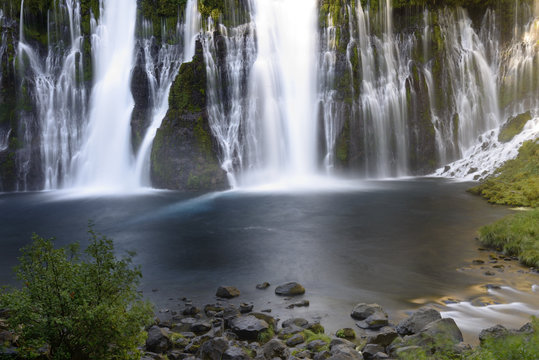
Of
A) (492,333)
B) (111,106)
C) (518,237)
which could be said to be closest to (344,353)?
(492,333)

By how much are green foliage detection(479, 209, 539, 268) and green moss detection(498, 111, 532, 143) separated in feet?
67.4

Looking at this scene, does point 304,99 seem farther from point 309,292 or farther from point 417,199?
point 309,292

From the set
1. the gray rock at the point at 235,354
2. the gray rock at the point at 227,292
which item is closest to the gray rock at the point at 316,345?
the gray rock at the point at 235,354

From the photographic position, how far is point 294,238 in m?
17.9

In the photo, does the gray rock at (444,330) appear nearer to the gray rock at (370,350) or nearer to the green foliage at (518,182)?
the gray rock at (370,350)

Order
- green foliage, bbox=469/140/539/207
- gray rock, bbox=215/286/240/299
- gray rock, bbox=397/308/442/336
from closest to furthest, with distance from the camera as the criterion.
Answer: gray rock, bbox=397/308/442/336
gray rock, bbox=215/286/240/299
green foliage, bbox=469/140/539/207

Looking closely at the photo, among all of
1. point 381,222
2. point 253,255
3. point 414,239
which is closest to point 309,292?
point 253,255

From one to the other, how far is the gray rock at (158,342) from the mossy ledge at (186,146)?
920 inches

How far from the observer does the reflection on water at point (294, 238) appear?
11.1 m

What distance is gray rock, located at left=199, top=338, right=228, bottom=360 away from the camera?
721 centimetres

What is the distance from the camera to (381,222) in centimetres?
1970

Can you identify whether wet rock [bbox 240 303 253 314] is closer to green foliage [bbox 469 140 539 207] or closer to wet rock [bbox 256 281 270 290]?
wet rock [bbox 256 281 270 290]

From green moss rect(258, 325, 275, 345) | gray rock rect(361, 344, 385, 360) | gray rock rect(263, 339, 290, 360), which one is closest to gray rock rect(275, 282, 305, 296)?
green moss rect(258, 325, 275, 345)

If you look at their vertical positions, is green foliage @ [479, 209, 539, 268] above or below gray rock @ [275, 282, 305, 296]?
above
